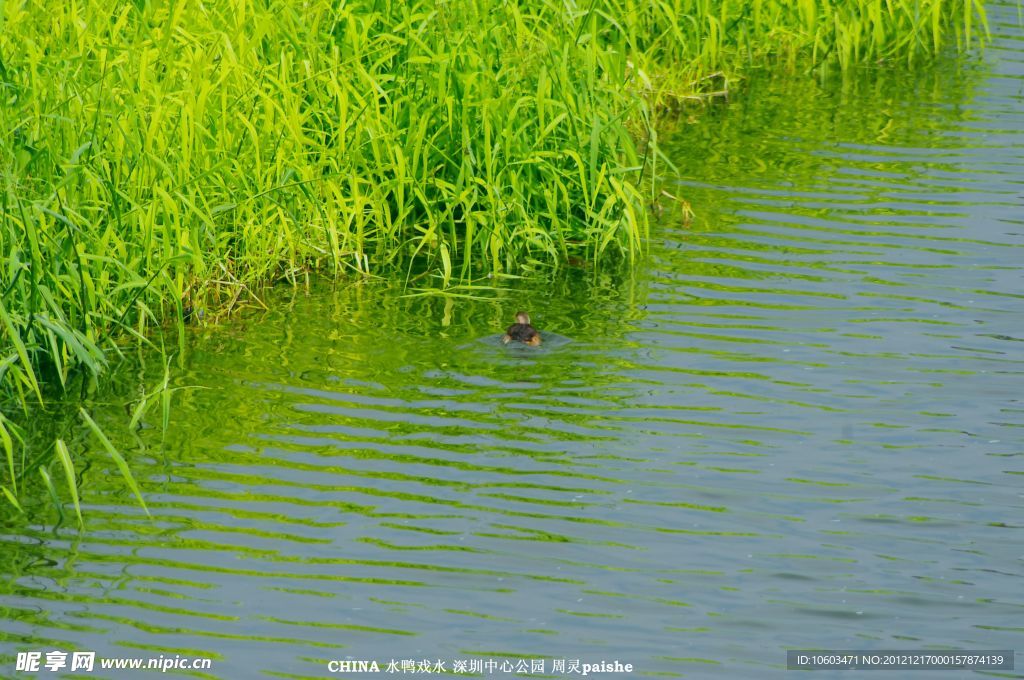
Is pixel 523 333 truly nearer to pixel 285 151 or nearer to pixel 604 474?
pixel 604 474

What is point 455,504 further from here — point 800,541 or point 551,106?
point 551,106

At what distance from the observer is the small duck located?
31.5 ft

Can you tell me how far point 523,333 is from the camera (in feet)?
31.5

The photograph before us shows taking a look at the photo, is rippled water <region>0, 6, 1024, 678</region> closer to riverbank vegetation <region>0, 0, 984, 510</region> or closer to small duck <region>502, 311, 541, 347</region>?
small duck <region>502, 311, 541, 347</region>

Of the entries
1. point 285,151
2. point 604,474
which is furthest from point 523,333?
point 285,151

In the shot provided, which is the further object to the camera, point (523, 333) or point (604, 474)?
point (523, 333)

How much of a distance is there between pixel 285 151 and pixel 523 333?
2064mm

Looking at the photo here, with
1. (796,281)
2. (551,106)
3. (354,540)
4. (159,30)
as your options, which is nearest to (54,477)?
(354,540)

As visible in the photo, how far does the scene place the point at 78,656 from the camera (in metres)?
6.41

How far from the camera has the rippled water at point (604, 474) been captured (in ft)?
22.0

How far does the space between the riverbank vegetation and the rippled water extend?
42 centimetres

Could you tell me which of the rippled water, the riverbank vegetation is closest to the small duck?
the rippled water

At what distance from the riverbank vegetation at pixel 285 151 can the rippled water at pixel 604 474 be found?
421 millimetres

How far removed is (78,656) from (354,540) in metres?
1.42
